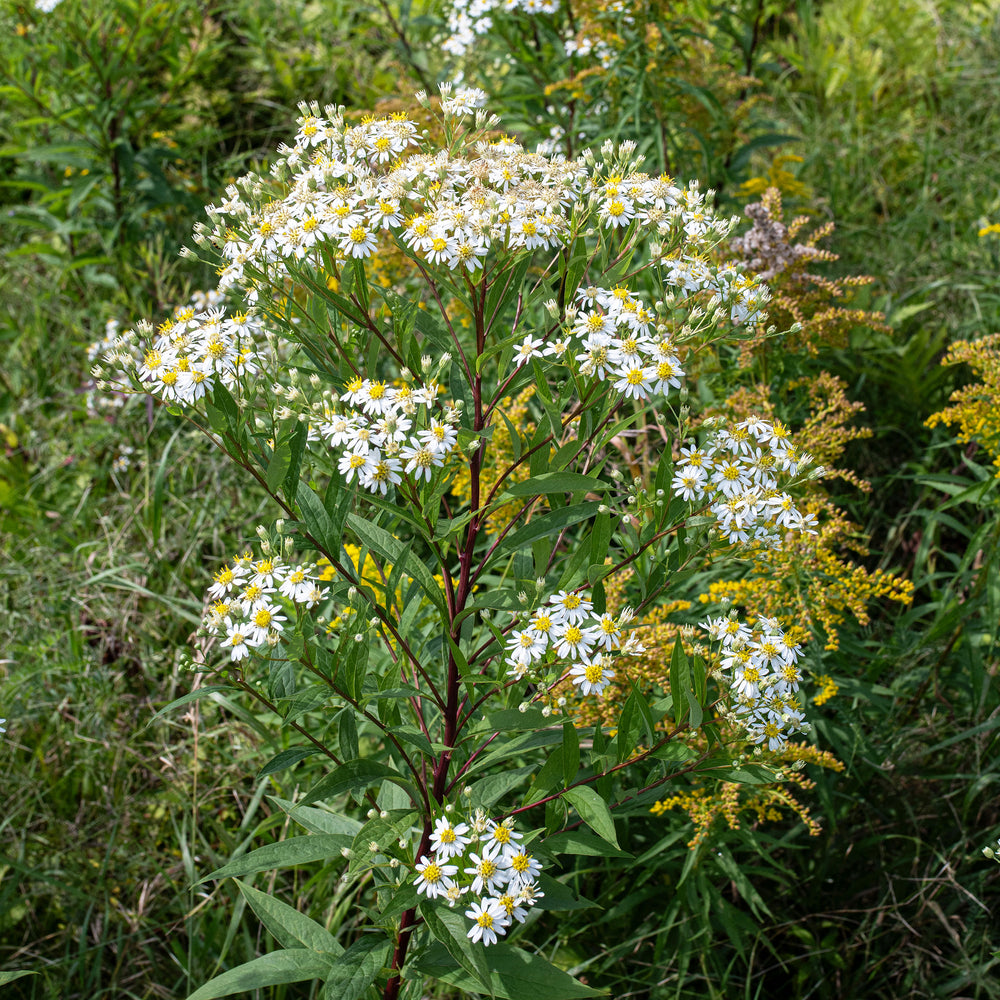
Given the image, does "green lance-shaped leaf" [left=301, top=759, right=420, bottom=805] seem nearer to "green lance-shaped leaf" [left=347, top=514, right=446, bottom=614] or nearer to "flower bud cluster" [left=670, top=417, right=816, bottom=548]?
"green lance-shaped leaf" [left=347, top=514, right=446, bottom=614]

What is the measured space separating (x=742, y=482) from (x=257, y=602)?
1073mm

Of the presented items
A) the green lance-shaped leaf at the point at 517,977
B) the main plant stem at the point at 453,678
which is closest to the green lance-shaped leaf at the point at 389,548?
the main plant stem at the point at 453,678

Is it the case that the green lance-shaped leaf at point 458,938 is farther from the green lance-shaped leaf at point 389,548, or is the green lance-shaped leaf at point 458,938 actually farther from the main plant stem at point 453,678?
the green lance-shaped leaf at point 389,548

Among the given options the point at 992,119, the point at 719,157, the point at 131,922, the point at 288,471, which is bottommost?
the point at 131,922

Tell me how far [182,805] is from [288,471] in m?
1.60

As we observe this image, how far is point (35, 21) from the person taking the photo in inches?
185

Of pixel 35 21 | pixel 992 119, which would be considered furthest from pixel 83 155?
pixel 992 119

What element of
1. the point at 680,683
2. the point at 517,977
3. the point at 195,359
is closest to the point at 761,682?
the point at 680,683

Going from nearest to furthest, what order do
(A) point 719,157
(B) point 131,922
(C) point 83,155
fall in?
(B) point 131,922
(A) point 719,157
(C) point 83,155

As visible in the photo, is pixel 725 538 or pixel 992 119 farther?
pixel 992 119

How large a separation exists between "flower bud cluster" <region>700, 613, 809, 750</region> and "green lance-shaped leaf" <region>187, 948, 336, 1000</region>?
1052mm

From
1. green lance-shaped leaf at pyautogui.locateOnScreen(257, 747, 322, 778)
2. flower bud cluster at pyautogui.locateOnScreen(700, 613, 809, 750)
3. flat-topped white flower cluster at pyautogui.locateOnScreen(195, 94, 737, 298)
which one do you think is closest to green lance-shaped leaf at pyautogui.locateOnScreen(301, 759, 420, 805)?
green lance-shaped leaf at pyautogui.locateOnScreen(257, 747, 322, 778)

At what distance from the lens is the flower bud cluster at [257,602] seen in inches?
73.5

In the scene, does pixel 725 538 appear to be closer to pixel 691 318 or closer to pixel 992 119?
pixel 691 318
